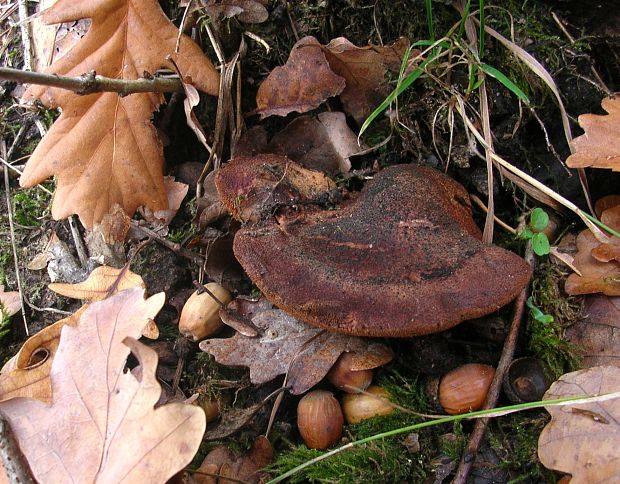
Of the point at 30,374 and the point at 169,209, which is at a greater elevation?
the point at 169,209

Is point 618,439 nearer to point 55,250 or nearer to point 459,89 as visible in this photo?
point 459,89

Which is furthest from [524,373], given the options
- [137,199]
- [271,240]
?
[137,199]

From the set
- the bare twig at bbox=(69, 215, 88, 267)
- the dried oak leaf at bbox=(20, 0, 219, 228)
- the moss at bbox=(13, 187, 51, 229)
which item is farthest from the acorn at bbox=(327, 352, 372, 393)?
the moss at bbox=(13, 187, 51, 229)

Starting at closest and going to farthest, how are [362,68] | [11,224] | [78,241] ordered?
[362,68] < [78,241] < [11,224]

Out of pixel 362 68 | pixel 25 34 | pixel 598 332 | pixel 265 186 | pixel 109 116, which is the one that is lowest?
pixel 598 332

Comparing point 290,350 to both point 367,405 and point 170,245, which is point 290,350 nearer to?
point 367,405

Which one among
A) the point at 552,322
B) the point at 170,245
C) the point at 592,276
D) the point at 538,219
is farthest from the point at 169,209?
the point at 592,276

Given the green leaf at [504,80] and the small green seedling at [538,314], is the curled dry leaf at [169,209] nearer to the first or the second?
the green leaf at [504,80]
